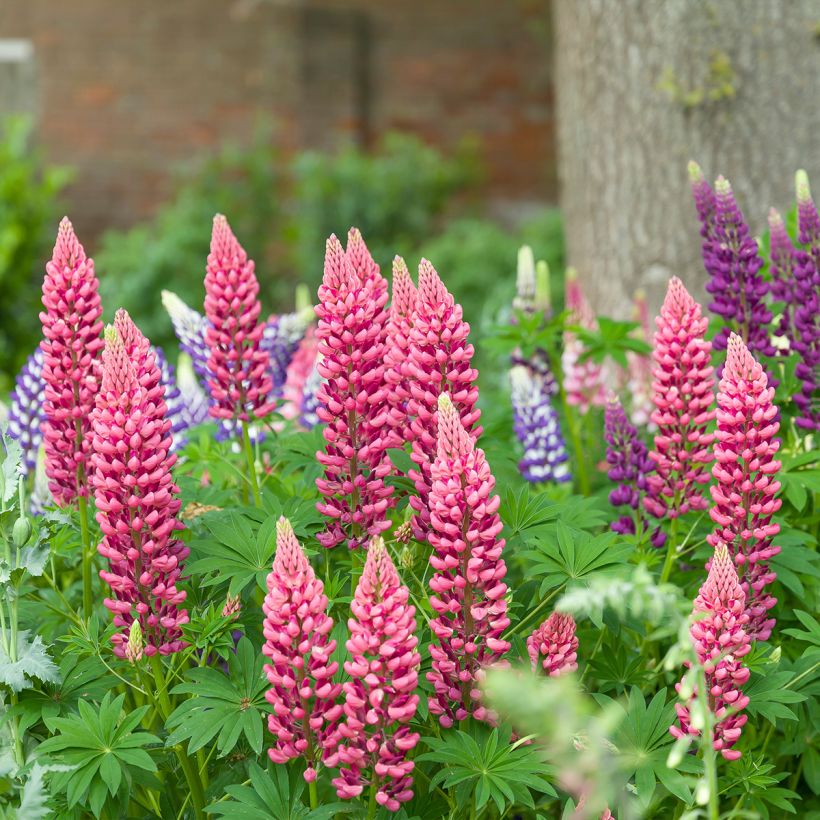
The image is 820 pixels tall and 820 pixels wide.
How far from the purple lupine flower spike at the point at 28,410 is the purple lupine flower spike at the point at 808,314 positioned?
204 centimetres

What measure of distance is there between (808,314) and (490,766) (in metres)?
1.39

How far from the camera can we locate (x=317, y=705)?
2.02 metres

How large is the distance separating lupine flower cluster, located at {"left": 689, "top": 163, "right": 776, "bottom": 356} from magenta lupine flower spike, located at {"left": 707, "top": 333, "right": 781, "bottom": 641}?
1.98 ft

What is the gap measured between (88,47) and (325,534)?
1067cm

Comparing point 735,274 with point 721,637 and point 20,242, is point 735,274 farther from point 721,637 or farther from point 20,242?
point 20,242

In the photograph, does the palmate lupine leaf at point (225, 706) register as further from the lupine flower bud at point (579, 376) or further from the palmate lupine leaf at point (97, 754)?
the lupine flower bud at point (579, 376)

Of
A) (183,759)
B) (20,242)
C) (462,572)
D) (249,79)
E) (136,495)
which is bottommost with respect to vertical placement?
(20,242)

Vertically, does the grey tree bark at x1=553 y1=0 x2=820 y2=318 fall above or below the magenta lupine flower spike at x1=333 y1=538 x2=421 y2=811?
above

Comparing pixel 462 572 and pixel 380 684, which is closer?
pixel 380 684

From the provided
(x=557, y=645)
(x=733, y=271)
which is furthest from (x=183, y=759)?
(x=733, y=271)

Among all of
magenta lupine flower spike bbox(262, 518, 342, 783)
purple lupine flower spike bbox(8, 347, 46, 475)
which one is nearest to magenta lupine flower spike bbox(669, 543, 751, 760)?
magenta lupine flower spike bbox(262, 518, 342, 783)

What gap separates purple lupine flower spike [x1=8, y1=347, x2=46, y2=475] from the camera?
10.6ft

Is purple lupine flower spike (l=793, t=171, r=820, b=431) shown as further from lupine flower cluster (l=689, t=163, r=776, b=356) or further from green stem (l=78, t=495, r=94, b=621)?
green stem (l=78, t=495, r=94, b=621)

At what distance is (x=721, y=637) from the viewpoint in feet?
6.76
